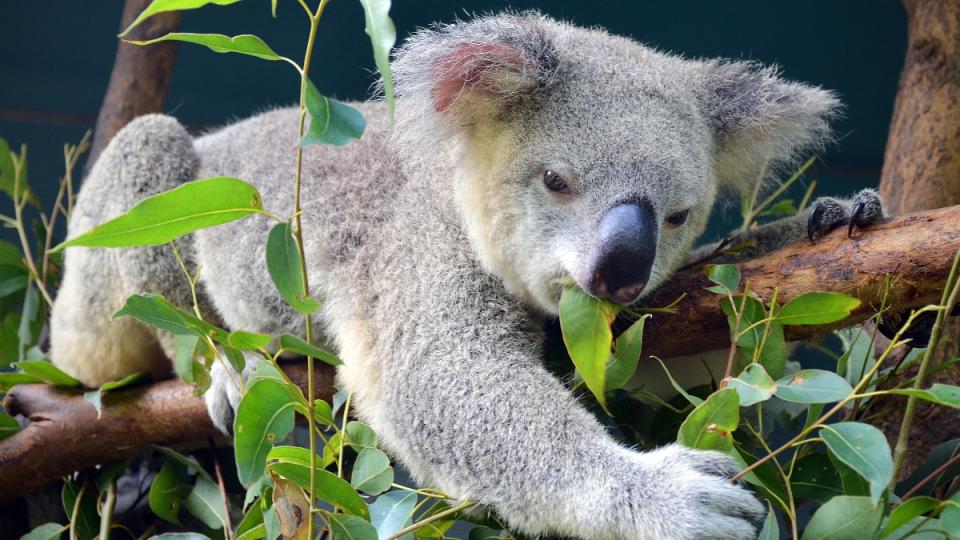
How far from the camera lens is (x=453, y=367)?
6.35 ft

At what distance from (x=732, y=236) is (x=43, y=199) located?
344cm

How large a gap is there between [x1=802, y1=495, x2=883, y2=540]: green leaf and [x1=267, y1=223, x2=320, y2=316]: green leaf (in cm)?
90

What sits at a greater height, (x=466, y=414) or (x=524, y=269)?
(x=524, y=269)

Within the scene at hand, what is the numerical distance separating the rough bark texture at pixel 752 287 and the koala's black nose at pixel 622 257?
12.3 inches

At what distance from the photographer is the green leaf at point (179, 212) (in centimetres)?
133

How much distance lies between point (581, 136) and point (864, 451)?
86cm

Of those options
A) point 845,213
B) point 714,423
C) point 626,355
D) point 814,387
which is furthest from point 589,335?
point 845,213

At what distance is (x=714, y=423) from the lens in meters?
1.52

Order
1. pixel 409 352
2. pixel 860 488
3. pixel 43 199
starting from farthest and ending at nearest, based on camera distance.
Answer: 1. pixel 43 199
2. pixel 409 352
3. pixel 860 488

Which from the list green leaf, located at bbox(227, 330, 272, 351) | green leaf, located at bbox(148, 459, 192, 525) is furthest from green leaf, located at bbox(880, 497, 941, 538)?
green leaf, located at bbox(148, 459, 192, 525)

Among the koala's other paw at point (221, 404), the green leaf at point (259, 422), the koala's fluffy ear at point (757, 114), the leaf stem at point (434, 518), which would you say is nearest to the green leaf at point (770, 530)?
the leaf stem at point (434, 518)

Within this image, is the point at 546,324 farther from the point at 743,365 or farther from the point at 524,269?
the point at 743,365

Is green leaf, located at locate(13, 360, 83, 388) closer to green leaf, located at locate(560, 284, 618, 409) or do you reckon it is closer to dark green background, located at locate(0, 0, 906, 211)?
dark green background, located at locate(0, 0, 906, 211)

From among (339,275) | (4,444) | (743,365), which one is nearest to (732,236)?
(743,365)
